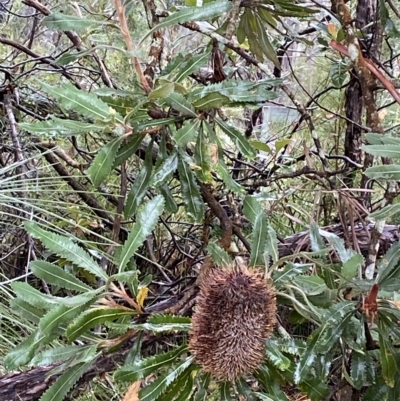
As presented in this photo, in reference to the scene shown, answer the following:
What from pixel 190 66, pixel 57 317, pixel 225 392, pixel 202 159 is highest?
pixel 190 66

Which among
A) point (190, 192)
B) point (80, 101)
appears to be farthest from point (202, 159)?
point (80, 101)

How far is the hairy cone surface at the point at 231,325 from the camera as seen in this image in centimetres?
47

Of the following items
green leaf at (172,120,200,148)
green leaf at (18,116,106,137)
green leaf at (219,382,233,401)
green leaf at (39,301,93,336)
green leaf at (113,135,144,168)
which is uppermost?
green leaf at (18,116,106,137)

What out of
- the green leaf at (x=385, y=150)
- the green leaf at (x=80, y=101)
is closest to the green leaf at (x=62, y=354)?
the green leaf at (x=80, y=101)

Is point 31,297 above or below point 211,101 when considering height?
below

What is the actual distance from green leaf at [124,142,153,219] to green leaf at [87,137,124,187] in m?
0.08

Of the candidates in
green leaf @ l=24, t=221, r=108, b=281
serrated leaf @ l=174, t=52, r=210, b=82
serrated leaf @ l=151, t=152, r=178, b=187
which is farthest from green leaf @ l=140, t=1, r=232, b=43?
green leaf @ l=24, t=221, r=108, b=281

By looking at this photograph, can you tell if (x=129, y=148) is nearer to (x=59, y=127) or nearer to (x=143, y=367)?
(x=59, y=127)

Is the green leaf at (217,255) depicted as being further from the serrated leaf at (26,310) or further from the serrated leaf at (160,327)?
the serrated leaf at (26,310)

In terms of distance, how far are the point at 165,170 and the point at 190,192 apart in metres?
0.04

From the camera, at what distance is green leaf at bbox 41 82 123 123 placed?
0.51 m

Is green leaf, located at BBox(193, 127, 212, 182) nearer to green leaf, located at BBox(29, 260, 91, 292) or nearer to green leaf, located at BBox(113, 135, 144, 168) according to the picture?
green leaf, located at BBox(113, 135, 144, 168)

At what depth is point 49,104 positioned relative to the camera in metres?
1.12

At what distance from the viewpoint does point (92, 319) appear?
0.48m
